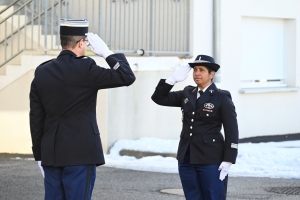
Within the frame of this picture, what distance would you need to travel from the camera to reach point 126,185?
357 inches

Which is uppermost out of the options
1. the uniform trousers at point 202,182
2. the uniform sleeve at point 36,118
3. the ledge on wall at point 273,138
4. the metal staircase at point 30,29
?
the metal staircase at point 30,29

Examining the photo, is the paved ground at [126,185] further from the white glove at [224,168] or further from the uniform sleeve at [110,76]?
the uniform sleeve at [110,76]

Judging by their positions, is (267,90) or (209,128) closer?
(209,128)

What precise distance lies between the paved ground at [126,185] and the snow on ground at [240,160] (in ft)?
1.11

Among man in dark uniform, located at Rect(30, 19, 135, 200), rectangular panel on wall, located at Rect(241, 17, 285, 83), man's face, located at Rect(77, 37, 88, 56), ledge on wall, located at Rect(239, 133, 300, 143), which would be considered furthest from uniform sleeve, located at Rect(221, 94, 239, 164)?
rectangular panel on wall, located at Rect(241, 17, 285, 83)

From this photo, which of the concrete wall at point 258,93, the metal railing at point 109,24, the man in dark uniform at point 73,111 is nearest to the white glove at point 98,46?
the man in dark uniform at point 73,111

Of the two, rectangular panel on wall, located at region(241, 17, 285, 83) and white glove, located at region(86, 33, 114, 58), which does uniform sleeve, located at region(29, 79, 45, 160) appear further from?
rectangular panel on wall, located at region(241, 17, 285, 83)

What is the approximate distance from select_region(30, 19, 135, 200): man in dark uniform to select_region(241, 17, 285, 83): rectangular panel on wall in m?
10.1

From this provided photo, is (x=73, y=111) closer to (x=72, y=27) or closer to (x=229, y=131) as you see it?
(x=72, y=27)

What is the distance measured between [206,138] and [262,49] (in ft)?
31.5

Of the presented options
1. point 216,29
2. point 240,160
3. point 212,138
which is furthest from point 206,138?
point 216,29

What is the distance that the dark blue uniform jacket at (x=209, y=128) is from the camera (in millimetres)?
5684

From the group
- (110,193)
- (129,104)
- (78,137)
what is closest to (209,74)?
(78,137)

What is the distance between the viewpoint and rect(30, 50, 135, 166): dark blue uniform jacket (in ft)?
15.3
